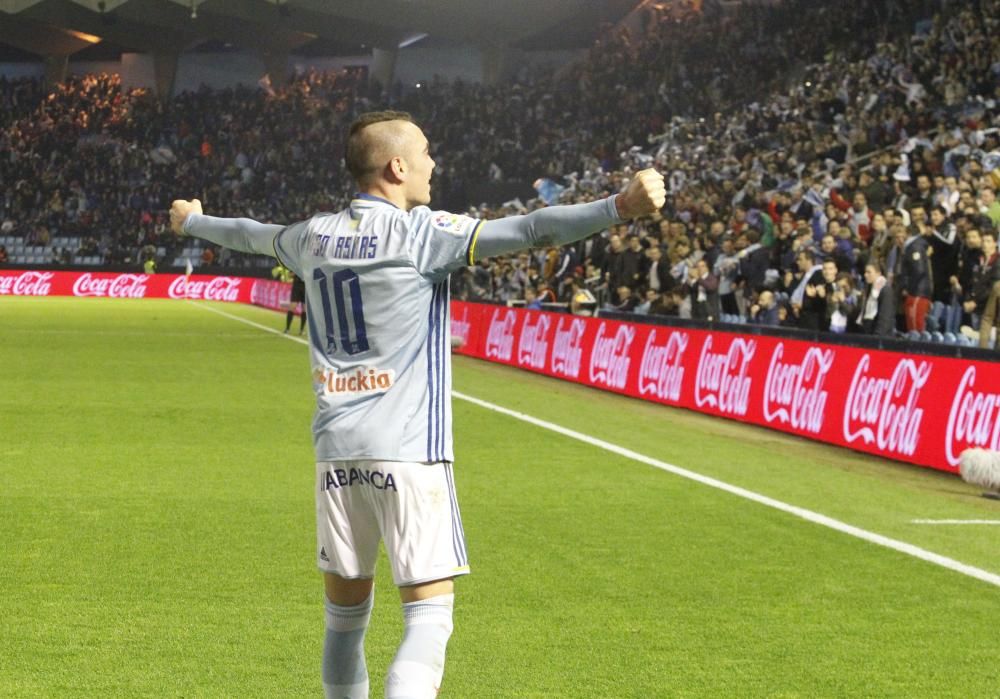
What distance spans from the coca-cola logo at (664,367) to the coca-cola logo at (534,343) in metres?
4.56

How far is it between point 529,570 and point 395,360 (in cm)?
455

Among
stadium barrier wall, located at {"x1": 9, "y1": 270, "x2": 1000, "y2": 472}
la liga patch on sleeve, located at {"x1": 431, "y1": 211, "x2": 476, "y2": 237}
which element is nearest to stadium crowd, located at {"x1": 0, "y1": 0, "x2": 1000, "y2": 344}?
stadium barrier wall, located at {"x1": 9, "y1": 270, "x2": 1000, "y2": 472}

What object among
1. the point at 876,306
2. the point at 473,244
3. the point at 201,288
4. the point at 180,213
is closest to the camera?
the point at 473,244

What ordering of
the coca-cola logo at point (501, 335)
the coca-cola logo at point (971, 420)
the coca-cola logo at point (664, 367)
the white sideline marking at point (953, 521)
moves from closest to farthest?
the white sideline marking at point (953, 521), the coca-cola logo at point (971, 420), the coca-cola logo at point (664, 367), the coca-cola logo at point (501, 335)

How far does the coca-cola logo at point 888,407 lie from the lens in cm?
1392

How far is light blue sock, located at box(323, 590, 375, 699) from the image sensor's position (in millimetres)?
4582

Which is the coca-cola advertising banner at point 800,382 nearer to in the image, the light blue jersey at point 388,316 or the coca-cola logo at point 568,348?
the coca-cola logo at point 568,348

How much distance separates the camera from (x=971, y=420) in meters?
13.0

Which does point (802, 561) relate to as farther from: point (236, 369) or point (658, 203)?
point (236, 369)

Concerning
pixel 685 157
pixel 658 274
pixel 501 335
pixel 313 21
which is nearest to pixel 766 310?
pixel 658 274

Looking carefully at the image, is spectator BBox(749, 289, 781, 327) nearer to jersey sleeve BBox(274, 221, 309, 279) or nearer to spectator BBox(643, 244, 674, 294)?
spectator BBox(643, 244, 674, 294)

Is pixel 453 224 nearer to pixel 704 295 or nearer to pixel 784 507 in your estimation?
pixel 784 507

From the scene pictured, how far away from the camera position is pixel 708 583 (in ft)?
27.4

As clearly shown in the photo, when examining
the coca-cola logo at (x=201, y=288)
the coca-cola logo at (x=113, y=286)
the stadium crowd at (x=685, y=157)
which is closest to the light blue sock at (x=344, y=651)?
the stadium crowd at (x=685, y=157)
